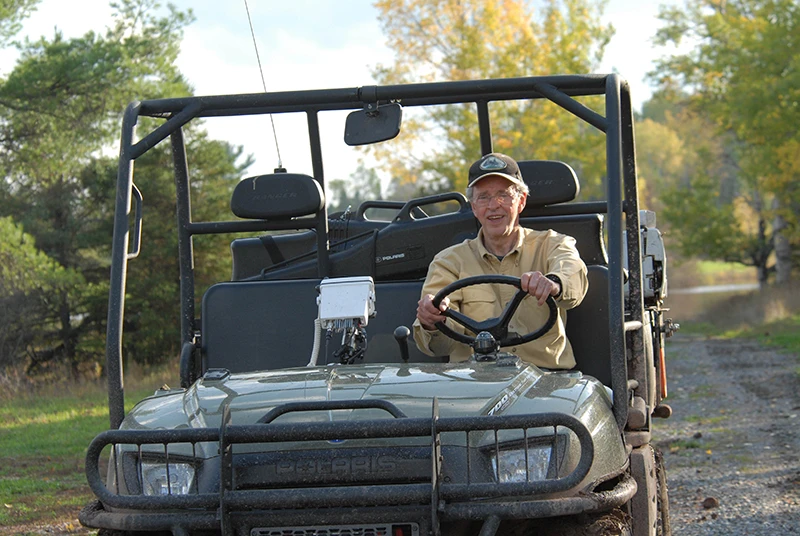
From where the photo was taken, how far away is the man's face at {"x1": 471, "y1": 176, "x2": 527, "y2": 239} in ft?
16.5

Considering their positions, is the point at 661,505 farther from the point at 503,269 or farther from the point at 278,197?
the point at 278,197

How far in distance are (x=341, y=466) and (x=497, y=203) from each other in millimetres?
1958

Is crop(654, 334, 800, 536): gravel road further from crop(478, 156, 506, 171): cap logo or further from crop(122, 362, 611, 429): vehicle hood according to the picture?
crop(122, 362, 611, 429): vehicle hood

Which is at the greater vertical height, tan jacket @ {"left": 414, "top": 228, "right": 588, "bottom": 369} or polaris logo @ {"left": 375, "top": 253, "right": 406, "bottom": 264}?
polaris logo @ {"left": 375, "top": 253, "right": 406, "bottom": 264}

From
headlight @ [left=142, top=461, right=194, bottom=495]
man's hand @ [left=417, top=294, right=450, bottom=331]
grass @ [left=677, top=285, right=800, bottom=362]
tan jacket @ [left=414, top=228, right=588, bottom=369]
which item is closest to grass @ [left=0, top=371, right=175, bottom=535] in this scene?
tan jacket @ [left=414, top=228, right=588, bottom=369]

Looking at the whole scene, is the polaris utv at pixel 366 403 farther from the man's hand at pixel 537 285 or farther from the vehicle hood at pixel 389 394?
the man's hand at pixel 537 285

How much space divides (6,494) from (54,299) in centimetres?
1361

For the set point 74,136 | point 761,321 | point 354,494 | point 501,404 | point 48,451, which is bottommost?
point 761,321

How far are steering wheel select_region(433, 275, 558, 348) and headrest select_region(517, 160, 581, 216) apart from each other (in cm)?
98

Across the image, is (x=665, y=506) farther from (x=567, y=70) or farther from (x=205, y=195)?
(x=567, y=70)

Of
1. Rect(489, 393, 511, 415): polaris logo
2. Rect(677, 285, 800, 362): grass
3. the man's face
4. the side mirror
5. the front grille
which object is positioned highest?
the side mirror

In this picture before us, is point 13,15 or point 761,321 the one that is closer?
point 13,15

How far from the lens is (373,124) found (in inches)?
186

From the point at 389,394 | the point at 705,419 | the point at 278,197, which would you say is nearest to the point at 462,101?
the point at 278,197
